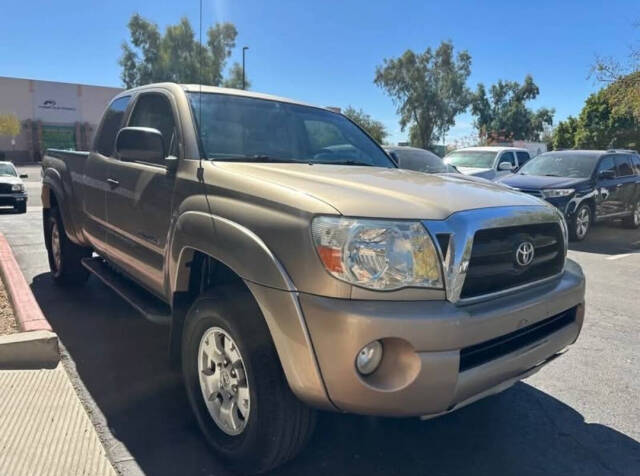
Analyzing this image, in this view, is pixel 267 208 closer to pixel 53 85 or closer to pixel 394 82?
pixel 394 82

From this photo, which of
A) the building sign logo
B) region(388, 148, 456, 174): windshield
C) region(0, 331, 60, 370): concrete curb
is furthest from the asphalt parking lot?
the building sign logo

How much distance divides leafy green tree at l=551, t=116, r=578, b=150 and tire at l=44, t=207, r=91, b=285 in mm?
41782

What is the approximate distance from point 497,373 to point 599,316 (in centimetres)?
363

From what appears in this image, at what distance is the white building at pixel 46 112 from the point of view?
156ft

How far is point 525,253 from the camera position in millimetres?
2576

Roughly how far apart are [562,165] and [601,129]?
31.4 metres

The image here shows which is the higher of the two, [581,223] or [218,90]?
[218,90]

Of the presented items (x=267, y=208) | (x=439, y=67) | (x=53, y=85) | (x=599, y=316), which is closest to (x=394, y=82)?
(x=439, y=67)

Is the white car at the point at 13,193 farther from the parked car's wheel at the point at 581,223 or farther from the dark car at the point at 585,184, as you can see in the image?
the parked car's wheel at the point at 581,223

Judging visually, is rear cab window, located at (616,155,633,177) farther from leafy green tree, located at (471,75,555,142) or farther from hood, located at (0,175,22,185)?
leafy green tree, located at (471,75,555,142)

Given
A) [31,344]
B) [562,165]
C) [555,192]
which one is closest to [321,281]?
[31,344]

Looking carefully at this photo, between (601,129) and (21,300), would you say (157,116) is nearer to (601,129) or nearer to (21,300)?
(21,300)

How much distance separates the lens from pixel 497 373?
2.32 meters

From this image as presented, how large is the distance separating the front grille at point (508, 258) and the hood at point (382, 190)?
15cm
